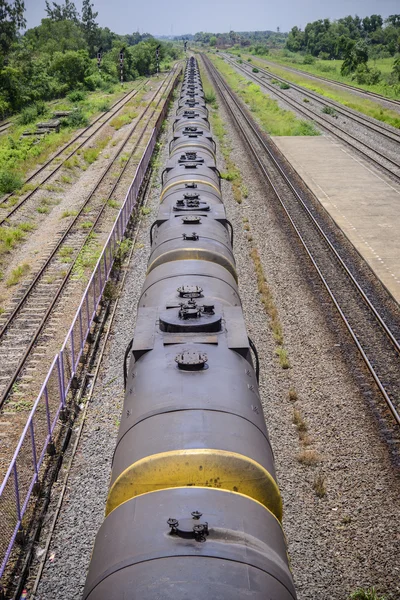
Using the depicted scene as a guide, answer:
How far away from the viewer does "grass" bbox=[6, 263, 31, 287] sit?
19.6 metres

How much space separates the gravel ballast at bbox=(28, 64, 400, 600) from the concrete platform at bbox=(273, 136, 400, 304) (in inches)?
210

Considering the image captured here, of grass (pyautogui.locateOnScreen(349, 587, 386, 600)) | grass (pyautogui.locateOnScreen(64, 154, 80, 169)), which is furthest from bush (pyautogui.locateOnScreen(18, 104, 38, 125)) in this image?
grass (pyautogui.locateOnScreen(349, 587, 386, 600))

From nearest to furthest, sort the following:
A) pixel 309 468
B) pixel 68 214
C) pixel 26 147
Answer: pixel 309 468 → pixel 68 214 → pixel 26 147

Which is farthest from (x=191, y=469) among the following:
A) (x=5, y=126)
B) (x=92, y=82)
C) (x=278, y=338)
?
(x=92, y=82)

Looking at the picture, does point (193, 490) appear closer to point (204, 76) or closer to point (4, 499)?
point (4, 499)

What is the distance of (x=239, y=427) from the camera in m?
7.25

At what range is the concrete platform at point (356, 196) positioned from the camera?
22703mm

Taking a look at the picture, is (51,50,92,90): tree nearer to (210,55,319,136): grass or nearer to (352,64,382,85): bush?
(210,55,319,136): grass

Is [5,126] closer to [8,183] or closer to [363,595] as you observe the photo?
[8,183]

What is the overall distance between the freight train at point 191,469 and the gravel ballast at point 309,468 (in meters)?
2.95

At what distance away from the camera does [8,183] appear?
99.7ft

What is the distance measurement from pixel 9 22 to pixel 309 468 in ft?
273

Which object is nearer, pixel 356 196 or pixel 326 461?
pixel 326 461

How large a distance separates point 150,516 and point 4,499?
560 centimetres
